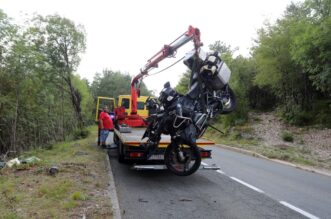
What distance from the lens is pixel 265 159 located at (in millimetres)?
13359

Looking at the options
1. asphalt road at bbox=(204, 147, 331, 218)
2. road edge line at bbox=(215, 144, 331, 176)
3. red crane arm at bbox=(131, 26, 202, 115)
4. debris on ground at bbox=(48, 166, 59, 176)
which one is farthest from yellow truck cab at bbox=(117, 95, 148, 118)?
debris on ground at bbox=(48, 166, 59, 176)

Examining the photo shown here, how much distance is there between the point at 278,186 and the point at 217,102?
3.46 m

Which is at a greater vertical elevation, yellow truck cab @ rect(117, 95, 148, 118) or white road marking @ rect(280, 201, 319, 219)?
yellow truck cab @ rect(117, 95, 148, 118)

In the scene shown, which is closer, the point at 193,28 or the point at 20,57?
the point at 193,28

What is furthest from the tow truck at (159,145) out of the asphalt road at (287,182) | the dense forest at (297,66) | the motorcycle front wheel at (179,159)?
the dense forest at (297,66)

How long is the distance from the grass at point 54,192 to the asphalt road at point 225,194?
48 cm

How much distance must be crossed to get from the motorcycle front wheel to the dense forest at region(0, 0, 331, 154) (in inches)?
263

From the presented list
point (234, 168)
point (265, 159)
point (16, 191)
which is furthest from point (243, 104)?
point (16, 191)

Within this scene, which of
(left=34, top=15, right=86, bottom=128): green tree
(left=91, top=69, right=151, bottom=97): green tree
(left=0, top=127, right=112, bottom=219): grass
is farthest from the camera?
(left=91, top=69, right=151, bottom=97): green tree

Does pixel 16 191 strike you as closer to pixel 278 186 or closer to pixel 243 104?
pixel 278 186

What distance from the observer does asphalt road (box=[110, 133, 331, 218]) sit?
579 centimetres

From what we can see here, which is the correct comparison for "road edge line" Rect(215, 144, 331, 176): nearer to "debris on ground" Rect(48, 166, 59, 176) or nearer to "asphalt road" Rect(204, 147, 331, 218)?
"asphalt road" Rect(204, 147, 331, 218)

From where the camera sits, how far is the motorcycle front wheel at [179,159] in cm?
535

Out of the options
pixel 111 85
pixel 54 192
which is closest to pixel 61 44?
pixel 54 192
